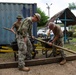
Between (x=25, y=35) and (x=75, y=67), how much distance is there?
211cm

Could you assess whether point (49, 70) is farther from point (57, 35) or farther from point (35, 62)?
point (57, 35)

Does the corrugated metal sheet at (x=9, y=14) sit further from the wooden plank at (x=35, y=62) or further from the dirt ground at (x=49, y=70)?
the dirt ground at (x=49, y=70)

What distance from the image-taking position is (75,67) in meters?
7.53

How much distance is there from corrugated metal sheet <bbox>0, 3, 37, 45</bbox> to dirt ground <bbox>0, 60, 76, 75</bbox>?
3790mm

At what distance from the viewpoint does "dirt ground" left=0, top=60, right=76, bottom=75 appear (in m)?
6.81

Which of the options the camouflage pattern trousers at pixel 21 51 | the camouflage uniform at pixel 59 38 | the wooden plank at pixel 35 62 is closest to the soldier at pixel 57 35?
the camouflage uniform at pixel 59 38

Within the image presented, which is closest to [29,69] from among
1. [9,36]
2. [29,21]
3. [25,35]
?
[25,35]

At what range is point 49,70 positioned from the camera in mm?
7117

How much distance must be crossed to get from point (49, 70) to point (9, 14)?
4678 mm

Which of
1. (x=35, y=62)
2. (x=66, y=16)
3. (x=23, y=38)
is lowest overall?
(x=35, y=62)

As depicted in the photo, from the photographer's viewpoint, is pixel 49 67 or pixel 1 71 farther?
pixel 49 67

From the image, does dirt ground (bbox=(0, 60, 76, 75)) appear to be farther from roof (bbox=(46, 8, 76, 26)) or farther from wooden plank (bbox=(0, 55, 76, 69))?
roof (bbox=(46, 8, 76, 26))

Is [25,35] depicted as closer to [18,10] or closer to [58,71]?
[58,71]

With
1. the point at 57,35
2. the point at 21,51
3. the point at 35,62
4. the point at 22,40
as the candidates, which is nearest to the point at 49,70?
the point at 35,62
